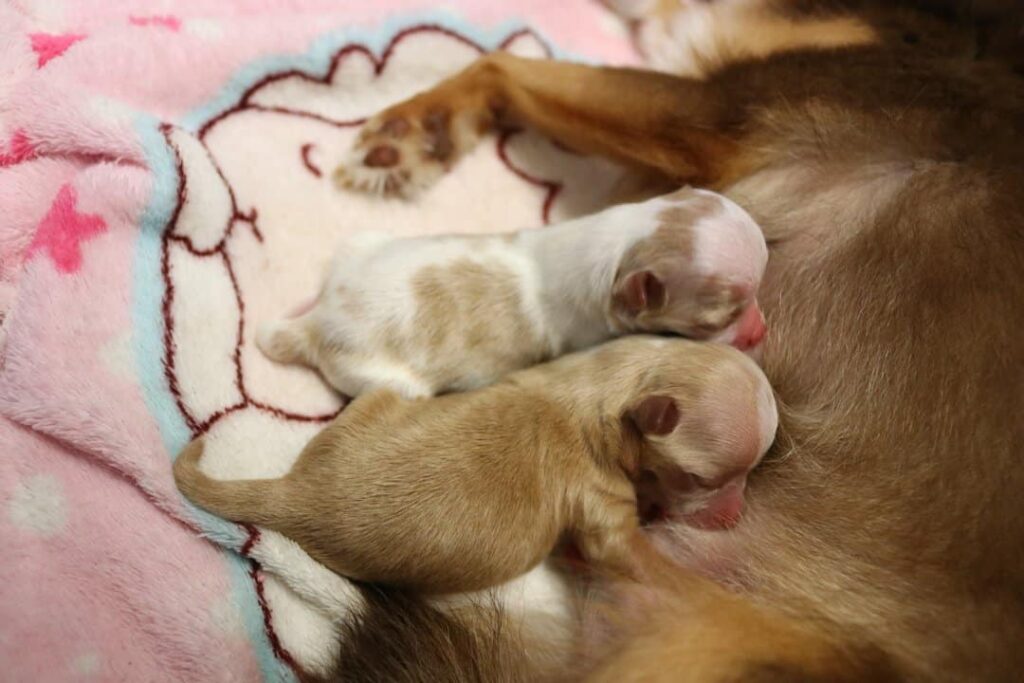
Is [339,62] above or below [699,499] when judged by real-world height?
above

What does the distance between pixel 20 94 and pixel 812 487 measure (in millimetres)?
→ 1320

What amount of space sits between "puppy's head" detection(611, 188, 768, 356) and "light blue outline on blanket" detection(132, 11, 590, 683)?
0.64 metres

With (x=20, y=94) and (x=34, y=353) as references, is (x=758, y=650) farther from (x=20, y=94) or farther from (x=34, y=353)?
(x=20, y=94)

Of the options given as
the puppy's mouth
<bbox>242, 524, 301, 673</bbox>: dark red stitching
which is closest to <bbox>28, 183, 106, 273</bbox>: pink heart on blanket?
<bbox>242, 524, 301, 673</bbox>: dark red stitching

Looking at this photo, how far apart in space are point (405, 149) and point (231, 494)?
28.5 inches

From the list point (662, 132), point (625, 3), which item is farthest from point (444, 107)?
point (625, 3)

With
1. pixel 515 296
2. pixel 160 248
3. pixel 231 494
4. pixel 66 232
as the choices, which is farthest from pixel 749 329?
pixel 66 232

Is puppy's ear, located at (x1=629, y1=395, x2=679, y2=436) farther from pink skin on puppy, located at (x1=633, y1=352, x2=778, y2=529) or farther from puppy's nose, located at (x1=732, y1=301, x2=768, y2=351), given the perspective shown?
puppy's nose, located at (x1=732, y1=301, x2=768, y2=351)

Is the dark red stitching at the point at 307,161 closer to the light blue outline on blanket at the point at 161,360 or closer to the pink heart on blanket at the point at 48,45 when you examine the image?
the light blue outline on blanket at the point at 161,360

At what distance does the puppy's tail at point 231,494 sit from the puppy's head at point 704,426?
491mm

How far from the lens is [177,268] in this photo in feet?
4.51

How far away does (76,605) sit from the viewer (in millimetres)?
1138

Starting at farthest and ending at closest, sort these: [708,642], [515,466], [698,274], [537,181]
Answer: [537,181] → [698,274] → [515,466] → [708,642]

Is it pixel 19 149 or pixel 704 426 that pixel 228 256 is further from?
pixel 704 426
